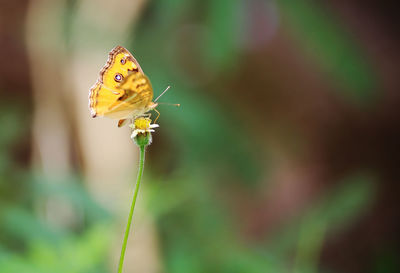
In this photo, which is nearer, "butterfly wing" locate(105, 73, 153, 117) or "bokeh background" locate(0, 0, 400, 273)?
"butterfly wing" locate(105, 73, 153, 117)

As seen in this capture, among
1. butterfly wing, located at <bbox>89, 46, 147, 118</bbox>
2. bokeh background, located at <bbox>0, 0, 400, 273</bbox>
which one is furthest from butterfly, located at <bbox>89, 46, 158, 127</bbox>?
bokeh background, located at <bbox>0, 0, 400, 273</bbox>

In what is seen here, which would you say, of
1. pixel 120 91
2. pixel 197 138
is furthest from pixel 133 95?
pixel 197 138

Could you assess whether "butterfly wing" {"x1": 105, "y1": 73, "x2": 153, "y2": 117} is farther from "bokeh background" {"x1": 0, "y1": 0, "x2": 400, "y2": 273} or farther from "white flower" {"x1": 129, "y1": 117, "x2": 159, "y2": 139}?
"bokeh background" {"x1": 0, "y1": 0, "x2": 400, "y2": 273}

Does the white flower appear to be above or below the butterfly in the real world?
below

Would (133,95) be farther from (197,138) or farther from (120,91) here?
(197,138)

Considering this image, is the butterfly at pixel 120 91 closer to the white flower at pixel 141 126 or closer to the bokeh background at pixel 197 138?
the white flower at pixel 141 126

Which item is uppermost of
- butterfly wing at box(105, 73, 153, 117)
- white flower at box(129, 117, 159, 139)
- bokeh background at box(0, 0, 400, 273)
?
bokeh background at box(0, 0, 400, 273)
